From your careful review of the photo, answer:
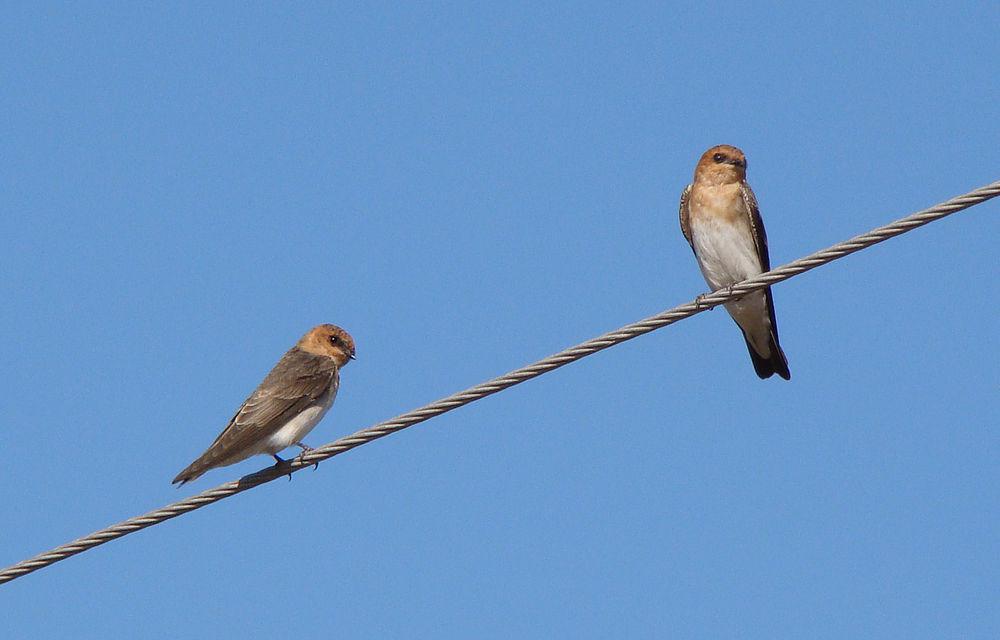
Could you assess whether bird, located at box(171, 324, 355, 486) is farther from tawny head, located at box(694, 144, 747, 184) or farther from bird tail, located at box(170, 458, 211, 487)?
tawny head, located at box(694, 144, 747, 184)

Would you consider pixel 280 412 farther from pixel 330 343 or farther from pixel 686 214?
pixel 686 214

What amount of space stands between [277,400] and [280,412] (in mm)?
190

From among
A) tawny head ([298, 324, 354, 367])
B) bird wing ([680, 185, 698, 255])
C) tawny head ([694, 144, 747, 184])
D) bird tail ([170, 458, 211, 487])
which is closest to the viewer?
bird tail ([170, 458, 211, 487])

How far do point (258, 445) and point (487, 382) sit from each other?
9.93 feet

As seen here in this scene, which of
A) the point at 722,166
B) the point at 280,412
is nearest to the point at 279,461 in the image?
the point at 280,412

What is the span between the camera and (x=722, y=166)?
10812 mm

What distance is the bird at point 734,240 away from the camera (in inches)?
418

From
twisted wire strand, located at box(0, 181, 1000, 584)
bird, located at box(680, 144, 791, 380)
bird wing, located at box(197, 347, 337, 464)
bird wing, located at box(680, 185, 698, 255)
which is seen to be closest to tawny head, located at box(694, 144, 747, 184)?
bird, located at box(680, 144, 791, 380)

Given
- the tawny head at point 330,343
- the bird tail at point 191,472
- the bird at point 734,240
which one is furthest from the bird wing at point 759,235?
the bird tail at point 191,472

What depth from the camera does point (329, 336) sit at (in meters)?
11.1

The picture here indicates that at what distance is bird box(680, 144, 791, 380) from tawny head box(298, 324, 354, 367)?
2.62 m

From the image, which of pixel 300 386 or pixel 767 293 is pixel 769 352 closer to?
pixel 767 293

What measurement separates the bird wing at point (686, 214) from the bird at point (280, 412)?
2701 mm

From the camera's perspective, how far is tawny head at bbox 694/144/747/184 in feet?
35.4
